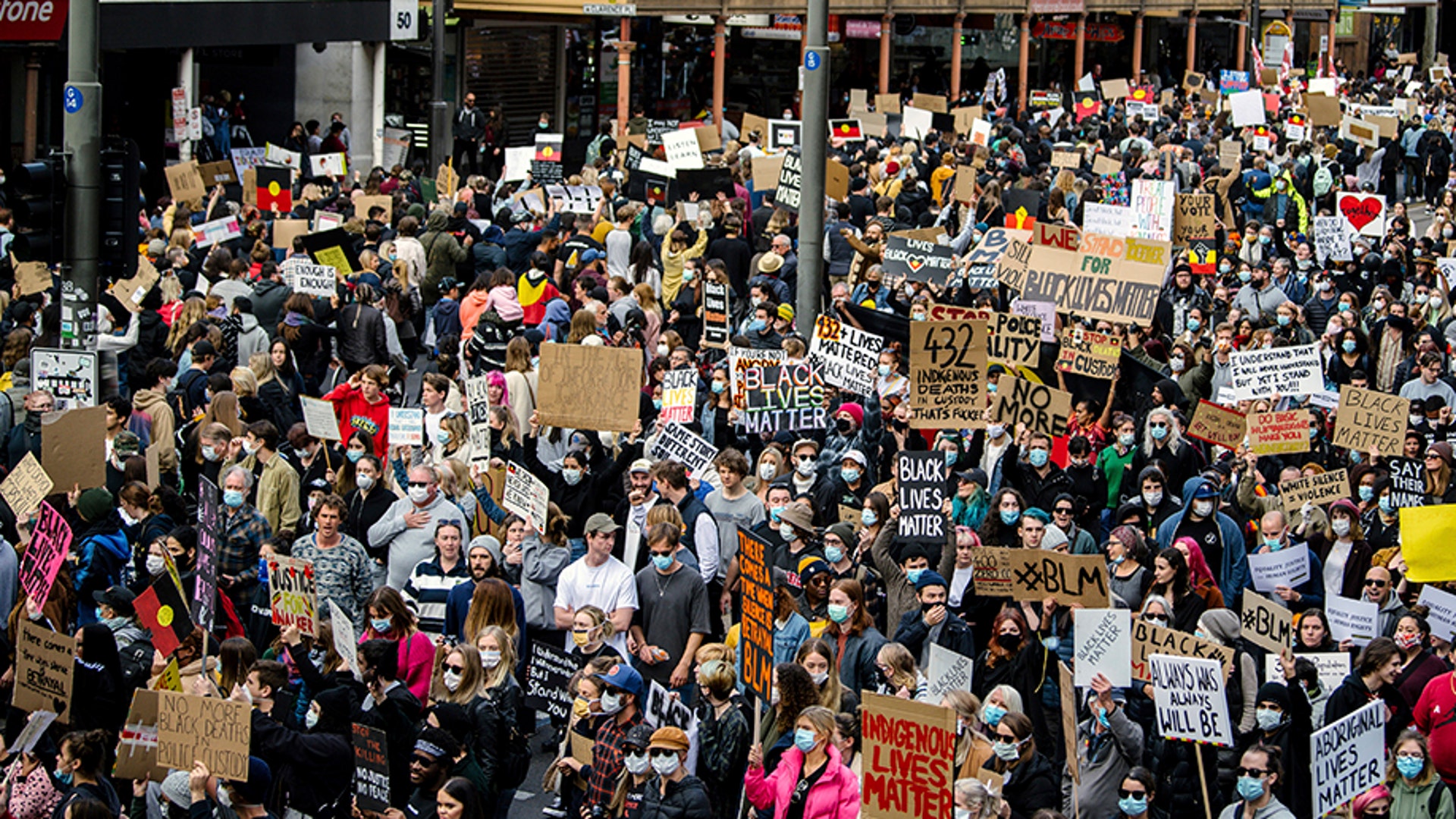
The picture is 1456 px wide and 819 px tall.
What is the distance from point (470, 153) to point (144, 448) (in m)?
18.7

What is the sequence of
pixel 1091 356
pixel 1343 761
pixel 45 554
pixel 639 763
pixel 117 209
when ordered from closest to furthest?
pixel 639 763
pixel 1343 761
pixel 45 554
pixel 117 209
pixel 1091 356

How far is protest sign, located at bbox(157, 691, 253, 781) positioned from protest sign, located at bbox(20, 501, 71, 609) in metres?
1.74

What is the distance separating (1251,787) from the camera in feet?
27.0

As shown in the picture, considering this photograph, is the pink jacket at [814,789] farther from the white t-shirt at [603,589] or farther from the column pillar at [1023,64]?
the column pillar at [1023,64]

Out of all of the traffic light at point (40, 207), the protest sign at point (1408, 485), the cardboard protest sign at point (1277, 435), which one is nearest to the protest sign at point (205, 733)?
the traffic light at point (40, 207)

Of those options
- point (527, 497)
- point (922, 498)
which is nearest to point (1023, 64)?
point (922, 498)

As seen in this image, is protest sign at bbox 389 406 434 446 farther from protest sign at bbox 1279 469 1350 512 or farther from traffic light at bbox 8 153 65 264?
protest sign at bbox 1279 469 1350 512

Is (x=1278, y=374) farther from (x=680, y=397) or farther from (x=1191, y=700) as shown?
(x=1191, y=700)

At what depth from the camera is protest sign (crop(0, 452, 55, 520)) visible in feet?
35.4

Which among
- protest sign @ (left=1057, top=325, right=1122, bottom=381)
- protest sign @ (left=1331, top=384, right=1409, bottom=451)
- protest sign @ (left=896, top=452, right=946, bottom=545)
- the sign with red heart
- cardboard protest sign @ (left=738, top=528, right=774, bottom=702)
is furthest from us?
the sign with red heart

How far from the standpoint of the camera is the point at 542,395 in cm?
1263

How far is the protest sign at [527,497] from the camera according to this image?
10891 millimetres

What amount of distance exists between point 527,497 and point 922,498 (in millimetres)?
2158

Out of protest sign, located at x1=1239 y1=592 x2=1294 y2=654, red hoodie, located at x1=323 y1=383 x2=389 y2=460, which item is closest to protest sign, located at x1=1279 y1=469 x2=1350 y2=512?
protest sign, located at x1=1239 y1=592 x2=1294 y2=654
